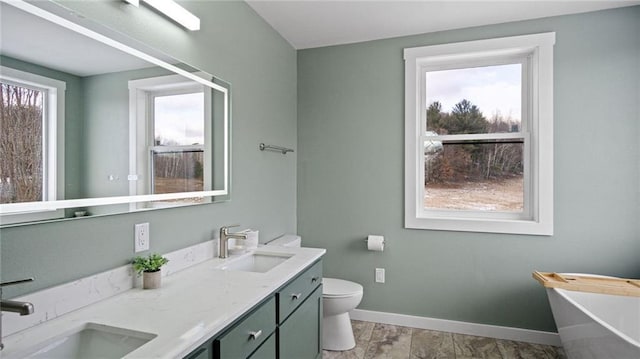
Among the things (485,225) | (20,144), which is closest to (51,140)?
(20,144)

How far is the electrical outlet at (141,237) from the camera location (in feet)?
4.86

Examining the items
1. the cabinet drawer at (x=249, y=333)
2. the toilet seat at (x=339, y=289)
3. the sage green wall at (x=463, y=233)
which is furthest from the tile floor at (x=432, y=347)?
the cabinet drawer at (x=249, y=333)

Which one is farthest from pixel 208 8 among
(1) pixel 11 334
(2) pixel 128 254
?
(1) pixel 11 334

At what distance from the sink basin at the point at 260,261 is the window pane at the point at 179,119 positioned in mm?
726

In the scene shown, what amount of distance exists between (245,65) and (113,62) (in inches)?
43.8

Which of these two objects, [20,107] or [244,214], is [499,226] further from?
[20,107]

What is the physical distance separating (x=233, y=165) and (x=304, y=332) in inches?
43.0

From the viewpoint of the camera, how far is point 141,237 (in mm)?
1504

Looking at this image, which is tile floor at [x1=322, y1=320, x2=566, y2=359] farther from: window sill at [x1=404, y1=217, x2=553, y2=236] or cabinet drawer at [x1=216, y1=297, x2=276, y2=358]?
cabinet drawer at [x1=216, y1=297, x2=276, y2=358]

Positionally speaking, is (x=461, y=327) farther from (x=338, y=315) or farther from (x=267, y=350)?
(x=267, y=350)

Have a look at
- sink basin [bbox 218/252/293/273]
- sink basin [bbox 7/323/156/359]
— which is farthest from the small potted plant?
sink basin [bbox 218/252/293/273]

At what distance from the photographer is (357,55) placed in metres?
3.11

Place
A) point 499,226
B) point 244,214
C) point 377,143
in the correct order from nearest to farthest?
point 244,214, point 499,226, point 377,143

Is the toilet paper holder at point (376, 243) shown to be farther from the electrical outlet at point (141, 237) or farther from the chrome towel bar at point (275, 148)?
the electrical outlet at point (141, 237)
